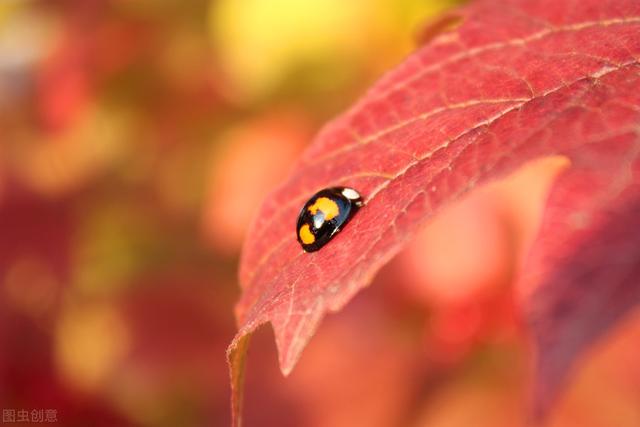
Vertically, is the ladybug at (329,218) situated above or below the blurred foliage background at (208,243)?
below

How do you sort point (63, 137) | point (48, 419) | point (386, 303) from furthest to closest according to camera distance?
point (63, 137) → point (48, 419) → point (386, 303)

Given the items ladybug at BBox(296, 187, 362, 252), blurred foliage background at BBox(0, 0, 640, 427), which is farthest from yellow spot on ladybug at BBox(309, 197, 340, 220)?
blurred foliage background at BBox(0, 0, 640, 427)

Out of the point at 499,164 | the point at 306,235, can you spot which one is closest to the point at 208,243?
the point at 306,235

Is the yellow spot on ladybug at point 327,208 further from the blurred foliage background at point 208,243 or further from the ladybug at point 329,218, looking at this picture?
the blurred foliage background at point 208,243

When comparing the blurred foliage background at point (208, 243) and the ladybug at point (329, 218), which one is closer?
the ladybug at point (329, 218)

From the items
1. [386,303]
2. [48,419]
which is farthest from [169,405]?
[386,303]

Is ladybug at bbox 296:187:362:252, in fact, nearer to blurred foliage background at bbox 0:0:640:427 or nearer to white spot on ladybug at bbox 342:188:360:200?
white spot on ladybug at bbox 342:188:360:200

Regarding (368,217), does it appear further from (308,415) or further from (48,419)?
(48,419)

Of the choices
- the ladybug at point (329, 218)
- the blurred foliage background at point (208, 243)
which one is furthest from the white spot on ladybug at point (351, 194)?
the blurred foliage background at point (208, 243)
